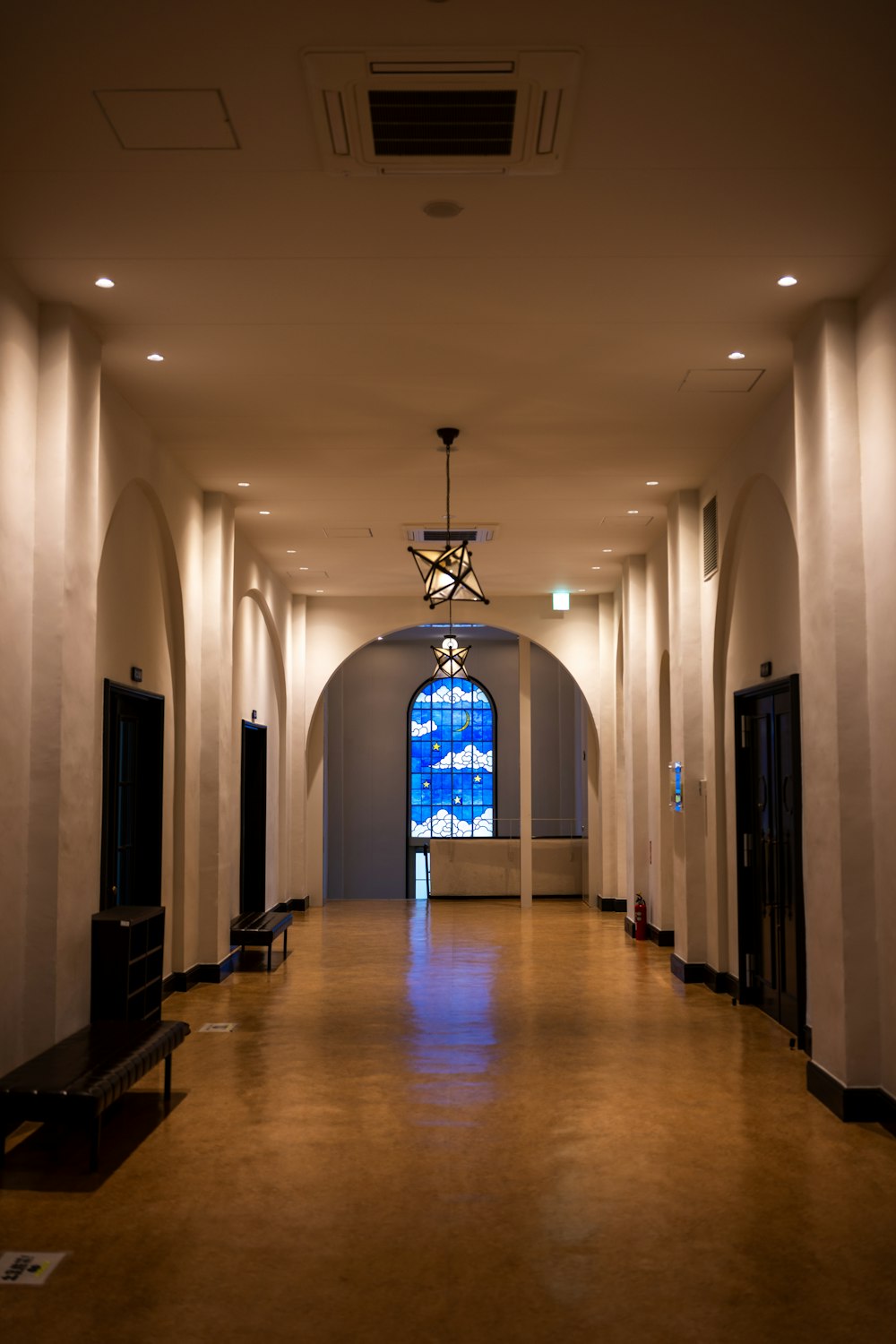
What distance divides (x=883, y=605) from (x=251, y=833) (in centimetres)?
874

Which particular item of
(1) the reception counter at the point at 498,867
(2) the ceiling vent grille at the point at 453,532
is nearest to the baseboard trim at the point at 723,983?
(2) the ceiling vent grille at the point at 453,532

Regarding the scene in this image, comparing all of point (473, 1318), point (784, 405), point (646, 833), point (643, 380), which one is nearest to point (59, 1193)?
point (473, 1318)

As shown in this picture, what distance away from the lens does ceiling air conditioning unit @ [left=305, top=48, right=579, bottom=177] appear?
402cm

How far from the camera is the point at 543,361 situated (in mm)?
6992

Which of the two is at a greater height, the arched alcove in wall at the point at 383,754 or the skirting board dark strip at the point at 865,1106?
the arched alcove in wall at the point at 383,754

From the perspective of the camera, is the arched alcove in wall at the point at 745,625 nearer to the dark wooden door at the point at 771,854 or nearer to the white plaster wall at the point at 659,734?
the dark wooden door at the point at 771,854

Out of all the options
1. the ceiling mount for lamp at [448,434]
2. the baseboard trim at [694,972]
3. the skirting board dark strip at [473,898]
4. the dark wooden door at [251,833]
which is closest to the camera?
the ceiling mount for lamp at [448,434]

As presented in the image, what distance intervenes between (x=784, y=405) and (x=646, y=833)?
652 cm

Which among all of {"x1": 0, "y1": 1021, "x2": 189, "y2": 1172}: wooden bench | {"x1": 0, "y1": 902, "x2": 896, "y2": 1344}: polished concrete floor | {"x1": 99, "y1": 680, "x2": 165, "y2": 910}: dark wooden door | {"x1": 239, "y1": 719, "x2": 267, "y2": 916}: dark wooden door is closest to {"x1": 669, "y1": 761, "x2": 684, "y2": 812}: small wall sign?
{"x1": 0, "y1": 902, "x2": 896, "y2": 1344}: polished concrete floor

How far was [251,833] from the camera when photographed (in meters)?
13.0

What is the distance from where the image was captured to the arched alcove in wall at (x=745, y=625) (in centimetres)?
759

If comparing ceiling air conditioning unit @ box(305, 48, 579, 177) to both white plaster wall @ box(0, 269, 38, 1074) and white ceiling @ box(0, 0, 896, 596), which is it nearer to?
white ceiling @ box(0, 0, 896, 596)

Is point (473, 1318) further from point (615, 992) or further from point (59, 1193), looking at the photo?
point (615, 992)

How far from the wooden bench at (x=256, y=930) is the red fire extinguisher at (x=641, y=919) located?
146 inches
